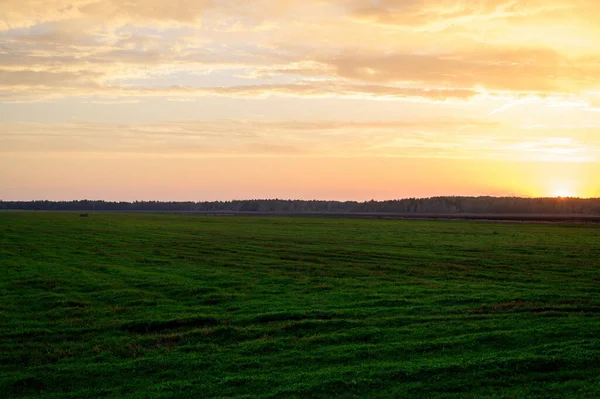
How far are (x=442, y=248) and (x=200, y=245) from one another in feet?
71.2

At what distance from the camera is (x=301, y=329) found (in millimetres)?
20391

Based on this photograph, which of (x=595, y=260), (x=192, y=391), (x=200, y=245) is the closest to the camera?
(x=192, y=391)

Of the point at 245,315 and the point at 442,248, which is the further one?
the point at 442,248

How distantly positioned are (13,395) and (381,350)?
394 inches

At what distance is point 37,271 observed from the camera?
1372 inches

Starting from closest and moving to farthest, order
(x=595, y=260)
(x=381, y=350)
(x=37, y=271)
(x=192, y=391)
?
(x=192, y=391)
(x=381, y=350)
(x=37, y=271)
(x=595, y=260)

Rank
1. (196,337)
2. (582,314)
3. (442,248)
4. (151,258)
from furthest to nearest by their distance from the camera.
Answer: (442,248) → (151,258) → (582,314) → (196,337)

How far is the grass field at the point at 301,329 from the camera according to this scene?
49.2 feet

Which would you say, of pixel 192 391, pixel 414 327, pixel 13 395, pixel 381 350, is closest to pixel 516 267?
pixel 414 327

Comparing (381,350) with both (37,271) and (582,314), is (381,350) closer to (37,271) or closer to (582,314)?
(582,314)

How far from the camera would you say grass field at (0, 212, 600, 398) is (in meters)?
15.0

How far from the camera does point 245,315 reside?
2253 cm

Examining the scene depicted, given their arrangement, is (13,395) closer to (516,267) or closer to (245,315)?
(245,315)

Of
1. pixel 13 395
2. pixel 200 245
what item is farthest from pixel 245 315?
pixel 200 245
